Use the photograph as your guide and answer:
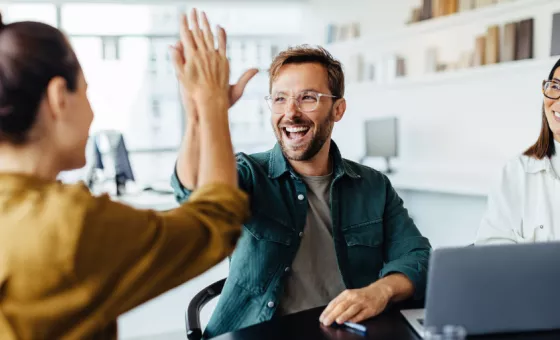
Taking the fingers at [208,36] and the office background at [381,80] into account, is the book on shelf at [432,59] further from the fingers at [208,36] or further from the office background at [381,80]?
the fingers at [208,36]

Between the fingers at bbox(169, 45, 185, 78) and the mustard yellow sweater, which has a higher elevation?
the fingers at bbox(169, 45, 185, 78)

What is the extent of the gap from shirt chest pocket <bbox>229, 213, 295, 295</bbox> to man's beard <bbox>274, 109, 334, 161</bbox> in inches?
8.8

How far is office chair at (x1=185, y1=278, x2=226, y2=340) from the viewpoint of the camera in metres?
1.63

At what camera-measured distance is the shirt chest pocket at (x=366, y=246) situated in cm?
179

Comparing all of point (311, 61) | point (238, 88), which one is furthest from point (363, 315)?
point (311, 61)

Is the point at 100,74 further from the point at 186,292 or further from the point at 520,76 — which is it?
Answer: the point at 520,76

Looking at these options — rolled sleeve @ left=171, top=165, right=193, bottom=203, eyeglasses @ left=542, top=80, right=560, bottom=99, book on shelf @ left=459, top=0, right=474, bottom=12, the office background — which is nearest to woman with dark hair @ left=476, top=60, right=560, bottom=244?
eyeglasses @ left=542, top=80, right=560, bottom=99

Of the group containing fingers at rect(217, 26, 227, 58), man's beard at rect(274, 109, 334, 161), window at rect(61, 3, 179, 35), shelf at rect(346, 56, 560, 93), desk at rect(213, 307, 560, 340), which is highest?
window at rect(61, 3, 179, 35)

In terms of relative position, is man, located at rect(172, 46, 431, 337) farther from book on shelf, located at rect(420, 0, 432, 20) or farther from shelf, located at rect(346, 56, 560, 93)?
book on shelf, located at rect(420, 0, 432, 20)

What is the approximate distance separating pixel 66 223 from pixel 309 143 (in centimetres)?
111

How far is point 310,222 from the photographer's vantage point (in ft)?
5.94

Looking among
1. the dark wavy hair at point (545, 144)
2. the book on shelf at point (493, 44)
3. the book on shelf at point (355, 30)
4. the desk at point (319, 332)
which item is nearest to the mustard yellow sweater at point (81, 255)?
the desk at point (319, 332)

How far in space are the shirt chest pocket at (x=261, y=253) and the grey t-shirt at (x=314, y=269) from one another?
6cm

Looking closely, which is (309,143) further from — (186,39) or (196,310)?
(186,39)
